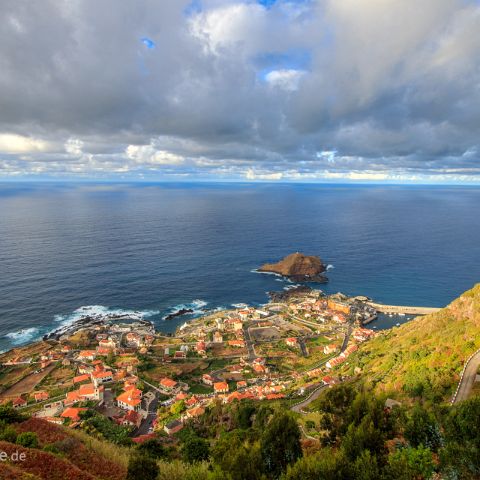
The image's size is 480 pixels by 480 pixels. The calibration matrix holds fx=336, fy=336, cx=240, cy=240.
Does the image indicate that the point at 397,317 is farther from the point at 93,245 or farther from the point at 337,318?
the point at 93,245

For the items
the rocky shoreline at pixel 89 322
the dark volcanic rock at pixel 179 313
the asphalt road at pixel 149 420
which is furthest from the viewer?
the dark volcanic rock at pixel 179 313

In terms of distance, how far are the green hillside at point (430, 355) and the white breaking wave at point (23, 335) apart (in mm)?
66098

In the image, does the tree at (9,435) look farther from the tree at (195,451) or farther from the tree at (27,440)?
the tree at (195,451)

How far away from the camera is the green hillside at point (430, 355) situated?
3394cm

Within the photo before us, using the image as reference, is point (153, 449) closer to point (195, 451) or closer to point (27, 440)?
point (195, 451)

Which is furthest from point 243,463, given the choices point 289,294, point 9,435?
point 289,294

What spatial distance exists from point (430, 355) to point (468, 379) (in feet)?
29.1

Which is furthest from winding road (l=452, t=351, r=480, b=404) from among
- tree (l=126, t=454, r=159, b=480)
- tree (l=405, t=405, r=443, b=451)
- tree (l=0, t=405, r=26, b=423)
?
tree (l=0, t=405, r=26, b=423)

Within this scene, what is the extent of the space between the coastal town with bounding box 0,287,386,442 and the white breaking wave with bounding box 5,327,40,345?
4784mm

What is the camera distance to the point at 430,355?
1609 inches

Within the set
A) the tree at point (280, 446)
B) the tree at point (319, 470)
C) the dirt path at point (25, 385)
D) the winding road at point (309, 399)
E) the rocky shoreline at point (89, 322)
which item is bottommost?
the dirt path at point (25, 385)

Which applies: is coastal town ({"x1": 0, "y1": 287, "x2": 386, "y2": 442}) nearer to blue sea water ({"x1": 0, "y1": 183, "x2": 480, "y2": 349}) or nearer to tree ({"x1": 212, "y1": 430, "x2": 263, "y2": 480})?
blue sea water ({"x1": 0, "y1": 183, "x2": 480, "y2": 349})

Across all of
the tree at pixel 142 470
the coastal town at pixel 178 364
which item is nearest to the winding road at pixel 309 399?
the coastal town at pixel 178 364

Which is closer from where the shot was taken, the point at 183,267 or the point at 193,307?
the point at 193,307
